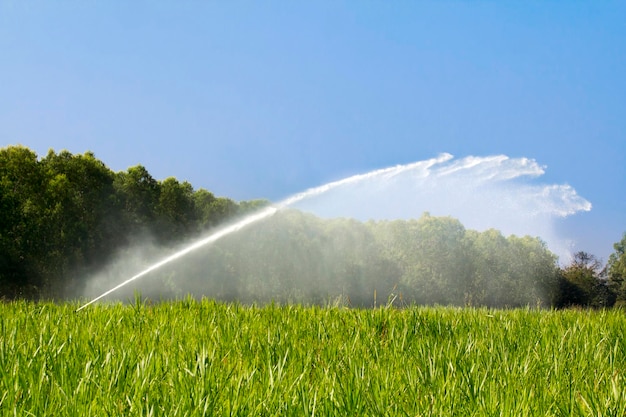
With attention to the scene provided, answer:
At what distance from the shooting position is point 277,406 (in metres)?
2.74

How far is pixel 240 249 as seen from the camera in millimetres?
51344

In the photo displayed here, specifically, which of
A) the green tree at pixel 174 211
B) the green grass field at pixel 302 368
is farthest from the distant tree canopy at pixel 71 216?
the green grass field at pixel 302 368

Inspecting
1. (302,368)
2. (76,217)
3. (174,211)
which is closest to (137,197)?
(174,211)

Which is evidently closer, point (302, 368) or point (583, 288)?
point (302, 368)

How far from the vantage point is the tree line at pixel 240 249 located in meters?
36.5

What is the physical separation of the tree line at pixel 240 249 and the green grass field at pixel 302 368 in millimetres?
23346

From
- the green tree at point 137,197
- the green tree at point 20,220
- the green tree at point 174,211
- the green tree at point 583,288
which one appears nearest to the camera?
the green tree at point 20,220

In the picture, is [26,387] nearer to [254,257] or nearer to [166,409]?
[166,409]

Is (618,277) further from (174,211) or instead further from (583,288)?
(174,211)

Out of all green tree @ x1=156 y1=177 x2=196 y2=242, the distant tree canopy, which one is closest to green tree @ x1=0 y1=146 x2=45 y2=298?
the distant tree canopy

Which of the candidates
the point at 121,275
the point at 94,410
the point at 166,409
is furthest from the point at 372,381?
the point at 121,275

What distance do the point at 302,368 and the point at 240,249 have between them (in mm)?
48139

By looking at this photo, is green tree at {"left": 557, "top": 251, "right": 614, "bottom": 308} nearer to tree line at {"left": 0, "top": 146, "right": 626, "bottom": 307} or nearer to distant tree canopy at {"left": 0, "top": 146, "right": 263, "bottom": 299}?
tree line at {"left": 0, "top": 146, "right": 626, "bottom": 307}

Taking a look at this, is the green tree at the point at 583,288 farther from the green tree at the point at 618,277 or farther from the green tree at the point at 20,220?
the green tree at the point at 20,220
